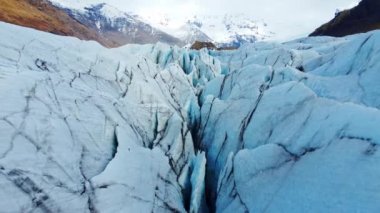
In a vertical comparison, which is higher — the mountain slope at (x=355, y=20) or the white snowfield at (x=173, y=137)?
the white snowfield at (x=173, y=137)

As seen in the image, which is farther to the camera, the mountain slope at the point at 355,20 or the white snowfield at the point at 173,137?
the mountain slope at the point at 355,20

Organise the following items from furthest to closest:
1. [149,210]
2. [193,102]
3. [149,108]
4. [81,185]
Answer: [193,102] < [149,108] < [149,210] < [81,185]

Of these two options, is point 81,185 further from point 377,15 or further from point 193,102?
point 377,15

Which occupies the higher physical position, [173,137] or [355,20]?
[173,137]

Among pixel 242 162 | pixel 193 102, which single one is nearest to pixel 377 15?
pixel 193 102
